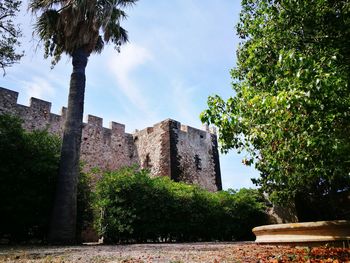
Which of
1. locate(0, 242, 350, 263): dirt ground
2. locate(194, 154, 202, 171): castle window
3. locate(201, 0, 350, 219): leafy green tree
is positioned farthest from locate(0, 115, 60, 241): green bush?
locate(194, 154, 202, 171): castle window

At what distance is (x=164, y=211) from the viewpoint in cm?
1063

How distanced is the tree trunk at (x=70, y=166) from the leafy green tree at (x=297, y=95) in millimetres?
5328

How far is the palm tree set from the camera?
31.4 feet

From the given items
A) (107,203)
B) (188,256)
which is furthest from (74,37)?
(188,256)

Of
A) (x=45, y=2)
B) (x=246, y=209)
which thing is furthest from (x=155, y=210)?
(x=45, y=2)

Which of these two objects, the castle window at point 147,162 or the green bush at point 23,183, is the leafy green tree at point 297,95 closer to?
the green bush at point 23,183

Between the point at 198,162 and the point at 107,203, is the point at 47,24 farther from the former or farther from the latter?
the point at 198,162

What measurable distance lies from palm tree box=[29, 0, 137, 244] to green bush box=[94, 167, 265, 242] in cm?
136

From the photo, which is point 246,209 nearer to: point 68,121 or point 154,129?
point 68,121

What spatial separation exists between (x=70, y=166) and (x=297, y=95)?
7.55m

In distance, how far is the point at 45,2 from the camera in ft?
34.4

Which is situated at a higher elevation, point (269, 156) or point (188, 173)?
point (188, 173)

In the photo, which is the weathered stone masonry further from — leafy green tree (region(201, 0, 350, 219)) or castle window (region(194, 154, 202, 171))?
leafy green tree (region(201, 0, 350, 219))

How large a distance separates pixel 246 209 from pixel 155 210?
4.90 metres
